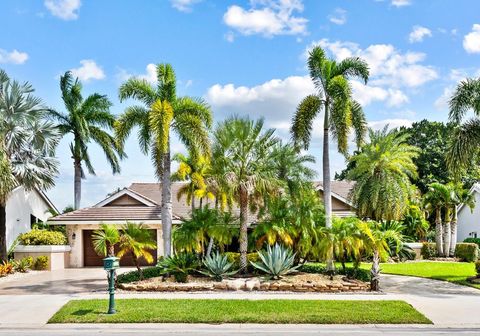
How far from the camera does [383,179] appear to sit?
27719mm

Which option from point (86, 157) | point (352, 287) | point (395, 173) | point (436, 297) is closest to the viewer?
point (436, 297)

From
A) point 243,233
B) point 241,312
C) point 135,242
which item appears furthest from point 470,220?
point 241,312

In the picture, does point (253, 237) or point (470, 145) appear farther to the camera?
point (470, 145)

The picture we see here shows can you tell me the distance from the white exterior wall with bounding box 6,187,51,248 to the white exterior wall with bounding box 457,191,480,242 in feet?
101

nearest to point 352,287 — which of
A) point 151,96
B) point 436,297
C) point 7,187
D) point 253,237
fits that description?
point 436,297

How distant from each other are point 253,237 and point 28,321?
9426 millimetres

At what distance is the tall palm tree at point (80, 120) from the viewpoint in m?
32.7

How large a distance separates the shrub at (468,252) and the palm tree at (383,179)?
15.9 ft

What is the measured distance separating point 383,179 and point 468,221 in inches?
598

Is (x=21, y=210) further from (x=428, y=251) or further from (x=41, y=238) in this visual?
(x=428, y=251)

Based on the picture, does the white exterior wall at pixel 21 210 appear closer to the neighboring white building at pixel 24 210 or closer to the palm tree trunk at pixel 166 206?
the neighboring white building at pixel 24 210

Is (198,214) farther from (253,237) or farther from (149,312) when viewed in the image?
(149,312)

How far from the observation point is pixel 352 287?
55.9 ft

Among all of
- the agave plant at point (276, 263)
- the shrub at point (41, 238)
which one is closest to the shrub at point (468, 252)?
the agave plant at point (276, 263)
